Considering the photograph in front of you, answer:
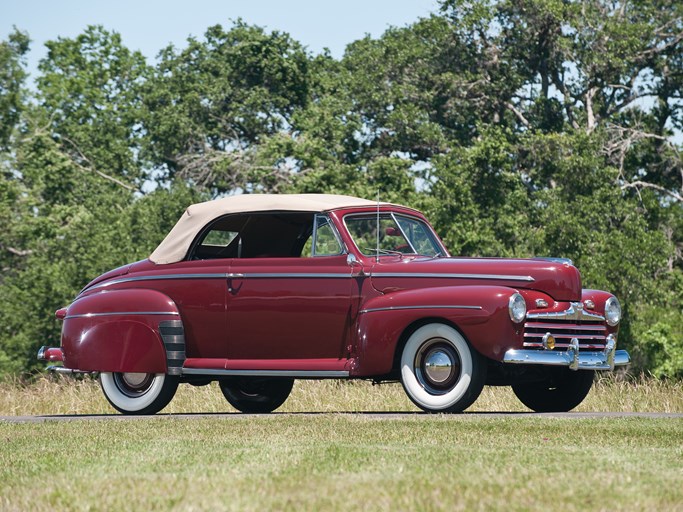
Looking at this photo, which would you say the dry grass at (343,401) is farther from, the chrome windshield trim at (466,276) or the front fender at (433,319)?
the chrome windshield trim at (466,276)

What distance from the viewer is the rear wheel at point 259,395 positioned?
14.3 meters

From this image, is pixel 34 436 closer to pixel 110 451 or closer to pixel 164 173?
pixel 110 451

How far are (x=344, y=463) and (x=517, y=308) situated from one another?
152 inches

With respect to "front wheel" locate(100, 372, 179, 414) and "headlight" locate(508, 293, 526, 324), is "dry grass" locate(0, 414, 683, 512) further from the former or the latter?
"front wheel" locate(100, 372, 179, 414)

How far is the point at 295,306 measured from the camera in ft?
39.4

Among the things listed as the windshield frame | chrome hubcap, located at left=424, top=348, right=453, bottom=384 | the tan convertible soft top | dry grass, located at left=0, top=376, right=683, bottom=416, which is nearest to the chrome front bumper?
chrome hubcap, located at left=424, top=348, right=453, bottom=384

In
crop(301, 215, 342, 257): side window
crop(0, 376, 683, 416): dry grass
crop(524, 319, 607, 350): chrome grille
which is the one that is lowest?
crop(0, 376, 683, 416): dry grass

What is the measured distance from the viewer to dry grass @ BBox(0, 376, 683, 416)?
49.6 ft

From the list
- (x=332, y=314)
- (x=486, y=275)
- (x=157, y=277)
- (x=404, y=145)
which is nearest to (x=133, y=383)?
(x=157, y=277)

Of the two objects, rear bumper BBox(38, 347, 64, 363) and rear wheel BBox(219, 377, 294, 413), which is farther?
rear wheel BBox(219, 377, 294, 413)

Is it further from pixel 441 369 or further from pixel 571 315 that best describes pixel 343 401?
pixel 571 315

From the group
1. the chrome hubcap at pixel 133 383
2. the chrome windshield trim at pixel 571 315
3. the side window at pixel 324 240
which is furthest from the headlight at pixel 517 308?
the chrome hubcap at pixel 133 383

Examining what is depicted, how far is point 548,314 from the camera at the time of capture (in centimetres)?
1123

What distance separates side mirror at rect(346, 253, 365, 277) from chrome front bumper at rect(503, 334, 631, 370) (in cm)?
167
